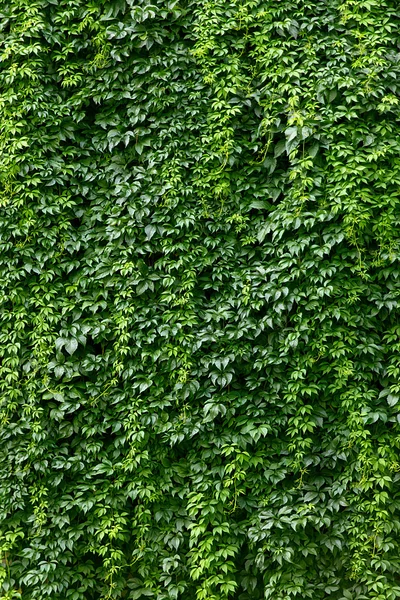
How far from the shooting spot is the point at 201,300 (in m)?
4.18

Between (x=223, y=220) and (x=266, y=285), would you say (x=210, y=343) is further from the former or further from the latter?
(x=223, y=220)

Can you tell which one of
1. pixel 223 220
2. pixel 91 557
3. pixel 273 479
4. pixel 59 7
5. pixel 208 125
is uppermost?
pixel 59 7

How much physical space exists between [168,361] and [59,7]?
2.37 meters

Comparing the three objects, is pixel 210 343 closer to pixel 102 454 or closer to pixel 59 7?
pixel 102 454

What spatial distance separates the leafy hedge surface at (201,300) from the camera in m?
3.97

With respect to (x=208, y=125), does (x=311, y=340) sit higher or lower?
lower

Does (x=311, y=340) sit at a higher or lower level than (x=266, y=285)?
lower

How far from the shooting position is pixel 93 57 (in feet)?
14.3

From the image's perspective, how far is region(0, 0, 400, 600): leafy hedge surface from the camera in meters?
3.97

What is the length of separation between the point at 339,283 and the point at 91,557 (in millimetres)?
2296

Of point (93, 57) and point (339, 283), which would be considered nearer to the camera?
point (339, 283)

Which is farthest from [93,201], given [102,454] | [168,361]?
[102,454]

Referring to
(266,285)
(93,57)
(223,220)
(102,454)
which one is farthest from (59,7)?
(102,454)

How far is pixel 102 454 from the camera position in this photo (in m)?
4.19
